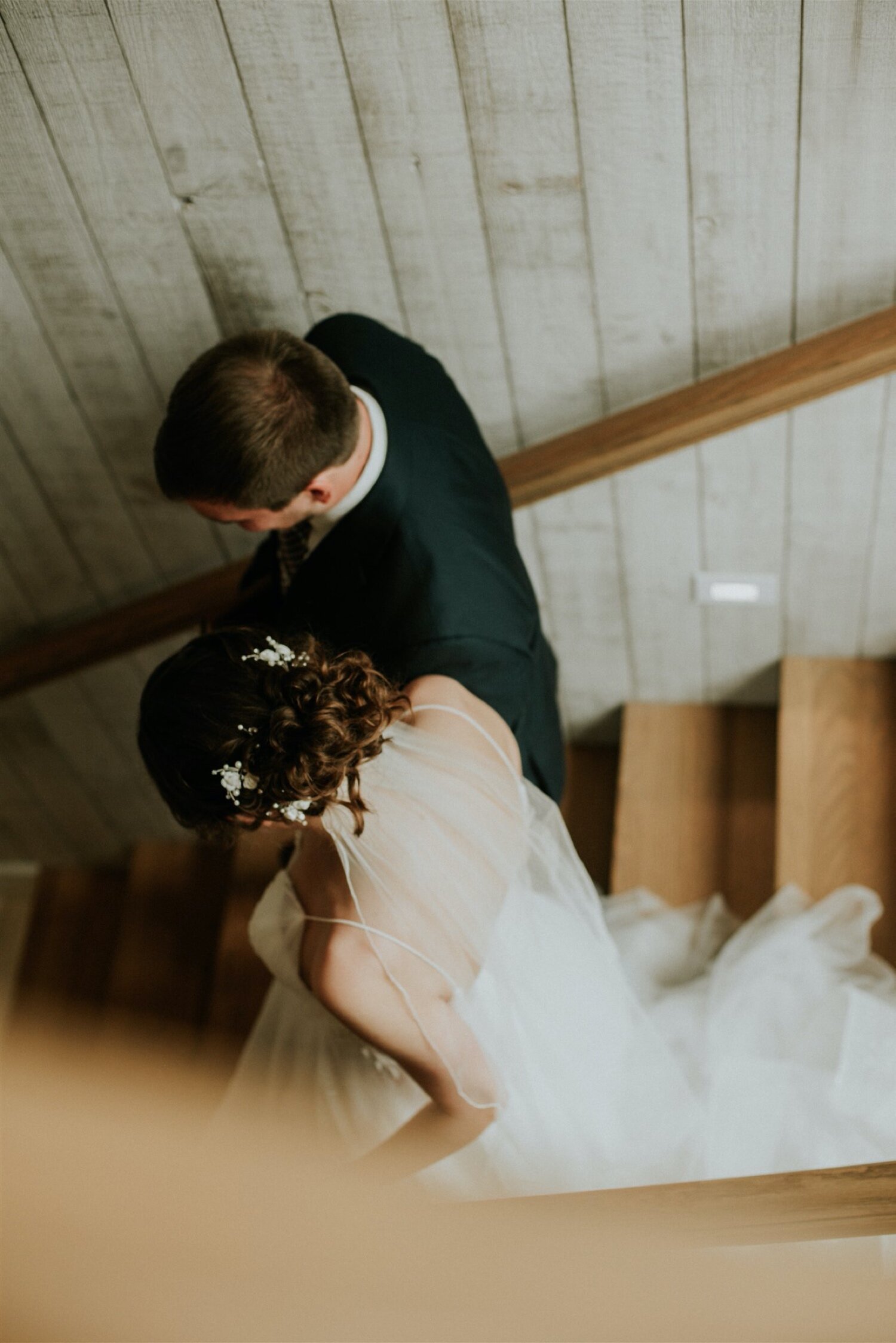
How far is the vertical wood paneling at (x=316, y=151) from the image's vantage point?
5.92 ft

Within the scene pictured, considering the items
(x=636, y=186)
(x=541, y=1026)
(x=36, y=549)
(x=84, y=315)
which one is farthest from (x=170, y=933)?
(x=636, y=186)

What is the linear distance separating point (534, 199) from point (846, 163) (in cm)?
50

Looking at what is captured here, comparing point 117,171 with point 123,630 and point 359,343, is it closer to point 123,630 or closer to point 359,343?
point 359,343

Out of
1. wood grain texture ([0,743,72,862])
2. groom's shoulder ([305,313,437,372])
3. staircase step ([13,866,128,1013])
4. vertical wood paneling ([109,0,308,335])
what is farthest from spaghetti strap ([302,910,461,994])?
staircase step ([13,866,128,1013])

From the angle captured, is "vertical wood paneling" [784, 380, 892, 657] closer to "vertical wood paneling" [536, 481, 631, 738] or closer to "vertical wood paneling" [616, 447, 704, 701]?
"vertical wood paneling" [616, 447, 704, 701]

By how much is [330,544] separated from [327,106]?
72 centimetres

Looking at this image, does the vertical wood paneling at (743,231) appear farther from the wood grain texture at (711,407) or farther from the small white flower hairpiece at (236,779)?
the small white flower hairpiece at (236,779)

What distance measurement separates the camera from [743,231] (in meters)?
1.93

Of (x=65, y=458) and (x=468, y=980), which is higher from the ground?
(x=65, y=458)

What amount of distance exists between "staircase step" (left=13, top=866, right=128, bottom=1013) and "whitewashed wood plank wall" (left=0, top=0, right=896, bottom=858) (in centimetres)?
127

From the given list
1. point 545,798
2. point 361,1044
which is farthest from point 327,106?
point 361,1044

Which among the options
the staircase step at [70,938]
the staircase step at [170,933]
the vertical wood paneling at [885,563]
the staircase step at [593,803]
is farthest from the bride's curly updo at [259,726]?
the staircase step at [70,938]

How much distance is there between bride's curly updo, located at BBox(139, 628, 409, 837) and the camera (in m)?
1.49

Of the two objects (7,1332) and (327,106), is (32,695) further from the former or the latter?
(7,1332)
